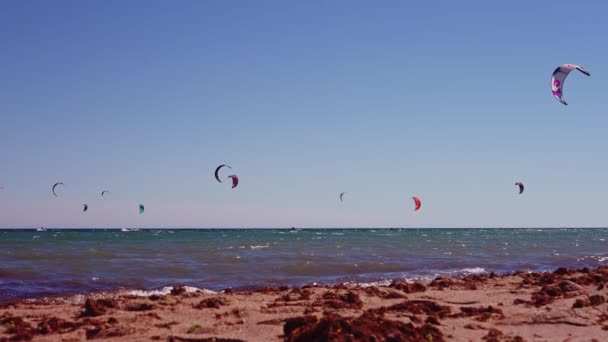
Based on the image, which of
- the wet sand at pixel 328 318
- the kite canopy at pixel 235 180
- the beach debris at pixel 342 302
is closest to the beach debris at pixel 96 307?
the wet sand at pixel 328 318

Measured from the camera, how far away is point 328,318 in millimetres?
6777

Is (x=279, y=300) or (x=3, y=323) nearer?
(x=3, y=323)

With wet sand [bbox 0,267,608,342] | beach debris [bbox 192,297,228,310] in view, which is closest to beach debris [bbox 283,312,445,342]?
wet sand [bbox 0,267,608,342]

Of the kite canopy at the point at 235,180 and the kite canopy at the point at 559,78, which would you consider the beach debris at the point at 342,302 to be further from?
the kite canopy at the point at 235,180

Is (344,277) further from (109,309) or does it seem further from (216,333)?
(216,333)

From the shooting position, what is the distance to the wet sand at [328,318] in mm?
7309

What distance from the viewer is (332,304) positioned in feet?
34.3

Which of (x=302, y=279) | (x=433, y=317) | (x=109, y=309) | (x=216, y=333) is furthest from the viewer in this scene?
(x=302, y=279)

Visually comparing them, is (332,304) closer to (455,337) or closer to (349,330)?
(455,337)

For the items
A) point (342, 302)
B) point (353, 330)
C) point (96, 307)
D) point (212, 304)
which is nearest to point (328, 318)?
point (353, 330)

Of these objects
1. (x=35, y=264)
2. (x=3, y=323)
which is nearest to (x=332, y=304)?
(x=3, y=323)

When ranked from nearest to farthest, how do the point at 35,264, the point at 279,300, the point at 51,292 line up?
the point at 279,300 < the point at 51,292 < the point at 35,264

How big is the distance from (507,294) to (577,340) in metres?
5.11

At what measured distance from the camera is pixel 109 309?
1013 centimetres
